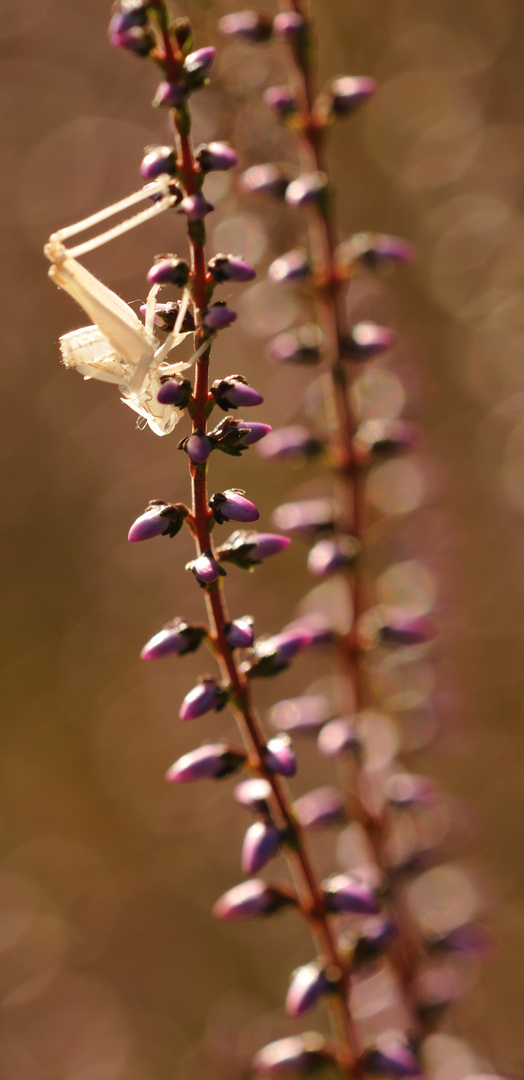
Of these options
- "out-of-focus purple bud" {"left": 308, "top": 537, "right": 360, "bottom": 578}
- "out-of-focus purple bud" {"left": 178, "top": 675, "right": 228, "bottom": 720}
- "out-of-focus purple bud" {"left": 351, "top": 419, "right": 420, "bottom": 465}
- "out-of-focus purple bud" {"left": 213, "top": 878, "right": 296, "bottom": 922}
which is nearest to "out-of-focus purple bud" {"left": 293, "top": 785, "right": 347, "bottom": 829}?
"out-of-focus purple bud" {"left": 213, "top": 878, "right": 296, "bottom": 922}

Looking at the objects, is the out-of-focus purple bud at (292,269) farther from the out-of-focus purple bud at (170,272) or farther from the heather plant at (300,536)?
the out-of-focus purple bud at (170,272)

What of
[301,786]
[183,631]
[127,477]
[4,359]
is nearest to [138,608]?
[127,477]

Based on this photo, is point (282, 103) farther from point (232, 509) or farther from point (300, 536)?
point (232, 509)

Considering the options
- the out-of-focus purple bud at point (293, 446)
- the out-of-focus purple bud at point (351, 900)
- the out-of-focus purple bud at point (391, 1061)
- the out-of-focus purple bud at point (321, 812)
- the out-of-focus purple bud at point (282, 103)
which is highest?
the out-of-focus purple bud at point (282, 103)

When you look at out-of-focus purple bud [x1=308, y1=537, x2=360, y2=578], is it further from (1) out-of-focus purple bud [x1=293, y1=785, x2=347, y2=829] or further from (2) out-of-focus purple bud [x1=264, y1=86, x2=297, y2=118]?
(2) out-of-focus purple bud [x1=264, y1=86, x2=297, y2=118]

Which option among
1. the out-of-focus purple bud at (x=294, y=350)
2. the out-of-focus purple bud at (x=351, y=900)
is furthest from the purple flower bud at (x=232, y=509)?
the out-of-focus purple bud at (x=294, y=350)

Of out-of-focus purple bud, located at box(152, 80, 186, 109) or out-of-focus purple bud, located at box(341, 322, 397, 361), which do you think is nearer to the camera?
out-of-focus purple bud, located at box(152, 80, 186, 109)

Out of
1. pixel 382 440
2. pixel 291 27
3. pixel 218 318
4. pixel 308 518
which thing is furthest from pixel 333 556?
pixel 291 27
